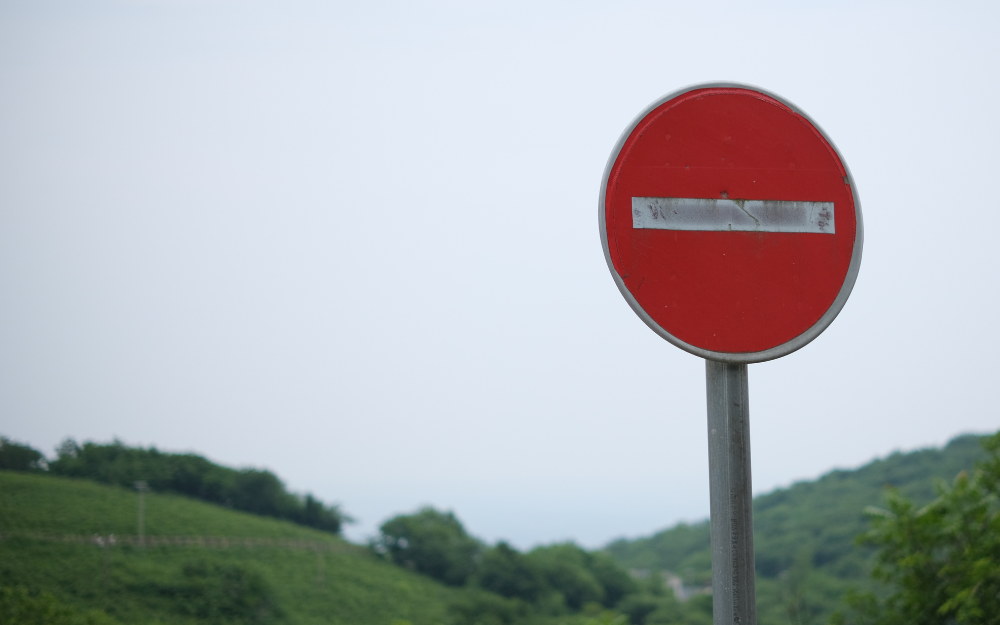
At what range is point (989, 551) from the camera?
18.5 ft

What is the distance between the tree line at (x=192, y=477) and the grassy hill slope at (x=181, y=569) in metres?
1.15

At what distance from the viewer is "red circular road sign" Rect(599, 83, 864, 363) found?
157 centimetres

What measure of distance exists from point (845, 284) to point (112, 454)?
4386 centimetres

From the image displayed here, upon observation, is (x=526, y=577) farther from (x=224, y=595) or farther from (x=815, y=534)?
(x=815, y=534)

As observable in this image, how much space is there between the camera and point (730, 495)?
5.01 feet

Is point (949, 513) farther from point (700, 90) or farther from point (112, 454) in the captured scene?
point (112, 454)

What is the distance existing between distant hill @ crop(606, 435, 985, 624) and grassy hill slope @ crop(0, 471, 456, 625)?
20.0 m

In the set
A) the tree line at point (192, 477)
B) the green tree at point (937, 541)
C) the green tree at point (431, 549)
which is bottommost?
the green tree at point (431, 549)

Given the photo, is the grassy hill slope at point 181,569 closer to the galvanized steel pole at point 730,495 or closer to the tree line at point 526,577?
the tree line at point 526,577

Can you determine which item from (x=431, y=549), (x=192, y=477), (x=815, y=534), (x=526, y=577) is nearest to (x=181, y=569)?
(x=192, y=477)

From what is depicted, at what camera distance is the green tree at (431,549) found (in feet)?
143

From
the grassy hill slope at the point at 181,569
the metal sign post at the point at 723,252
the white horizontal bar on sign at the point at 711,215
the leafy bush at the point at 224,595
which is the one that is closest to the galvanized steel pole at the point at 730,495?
the metal sign post at the point at 723,252

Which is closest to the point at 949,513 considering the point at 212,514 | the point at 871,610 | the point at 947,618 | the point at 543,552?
the point at 947,618

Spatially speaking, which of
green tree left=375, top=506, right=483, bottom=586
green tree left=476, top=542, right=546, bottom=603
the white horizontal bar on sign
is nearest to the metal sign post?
the white horizontal bar on sign
